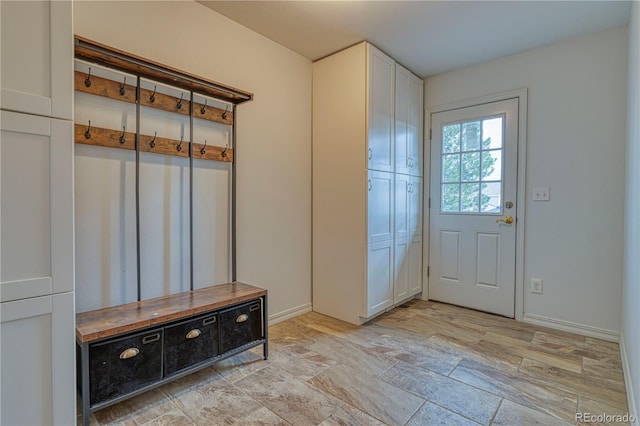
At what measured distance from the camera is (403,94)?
3.10 m

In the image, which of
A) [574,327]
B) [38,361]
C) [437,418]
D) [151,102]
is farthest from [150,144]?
[574,327]

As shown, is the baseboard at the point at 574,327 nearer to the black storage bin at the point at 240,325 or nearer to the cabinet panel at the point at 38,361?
the black storage bin at the point at 240,325

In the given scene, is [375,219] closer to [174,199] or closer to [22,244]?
[174,199]

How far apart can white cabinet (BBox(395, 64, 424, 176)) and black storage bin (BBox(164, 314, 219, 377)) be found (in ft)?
6.89

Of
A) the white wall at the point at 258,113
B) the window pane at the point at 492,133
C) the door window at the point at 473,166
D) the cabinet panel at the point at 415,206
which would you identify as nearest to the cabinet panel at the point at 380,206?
the cabinet panel at the point at 415,206

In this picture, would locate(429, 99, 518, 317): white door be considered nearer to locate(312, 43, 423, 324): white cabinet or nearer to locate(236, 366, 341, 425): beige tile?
locate(312, 43, 423, 324): white cabinet

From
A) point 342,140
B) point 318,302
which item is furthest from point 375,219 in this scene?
point 318,302

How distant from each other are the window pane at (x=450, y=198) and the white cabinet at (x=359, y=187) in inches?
16.9

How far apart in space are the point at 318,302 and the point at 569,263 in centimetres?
217

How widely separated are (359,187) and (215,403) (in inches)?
71.5

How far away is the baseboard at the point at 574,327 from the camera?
245cm

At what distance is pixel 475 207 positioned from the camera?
123 inches

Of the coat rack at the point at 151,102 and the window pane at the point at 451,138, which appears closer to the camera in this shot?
the coat rack at the point at 151,102

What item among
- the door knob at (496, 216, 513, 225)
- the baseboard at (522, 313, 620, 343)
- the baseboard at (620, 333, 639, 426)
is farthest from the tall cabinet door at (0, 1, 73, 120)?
the baseboard at (522, 313, 620, 343)
